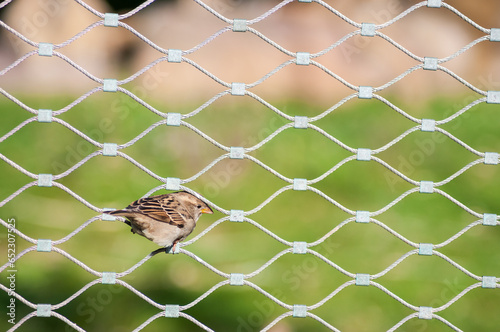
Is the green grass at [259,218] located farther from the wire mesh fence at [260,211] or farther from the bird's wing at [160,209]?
the bird's wing at [160,209]

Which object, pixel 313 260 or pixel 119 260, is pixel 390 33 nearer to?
pixel 313 260

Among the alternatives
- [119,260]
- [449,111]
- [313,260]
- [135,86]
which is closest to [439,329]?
[313,260]

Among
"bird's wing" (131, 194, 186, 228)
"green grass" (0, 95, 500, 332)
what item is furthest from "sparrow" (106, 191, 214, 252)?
"green grass" (0, 95, 500, 332)

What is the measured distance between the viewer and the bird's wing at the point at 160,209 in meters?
1.90

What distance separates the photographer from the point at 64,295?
244 cm

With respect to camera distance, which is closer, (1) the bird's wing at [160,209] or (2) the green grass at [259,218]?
(1) the bird's wing at [160,209]

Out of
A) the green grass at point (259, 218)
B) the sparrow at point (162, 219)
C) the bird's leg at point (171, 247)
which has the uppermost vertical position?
the green grass at point (259, 218)

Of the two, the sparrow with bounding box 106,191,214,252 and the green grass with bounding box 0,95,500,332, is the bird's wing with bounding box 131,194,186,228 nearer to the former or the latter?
the sparrow with bounding box 106,191,214,252

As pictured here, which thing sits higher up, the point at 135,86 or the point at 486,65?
the point at 486,65

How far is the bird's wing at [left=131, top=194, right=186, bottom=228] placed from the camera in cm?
190

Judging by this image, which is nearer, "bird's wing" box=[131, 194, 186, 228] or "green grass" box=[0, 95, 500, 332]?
"bird's wing" box=[131, 194, 186, 228]

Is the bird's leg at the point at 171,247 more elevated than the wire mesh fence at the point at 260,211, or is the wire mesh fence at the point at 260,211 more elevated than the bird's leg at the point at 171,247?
the wire mesh fence at the point at 260,211

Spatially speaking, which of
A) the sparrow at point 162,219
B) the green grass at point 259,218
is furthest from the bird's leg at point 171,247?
the green grass at point 259,218

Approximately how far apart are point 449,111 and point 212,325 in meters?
1.93
